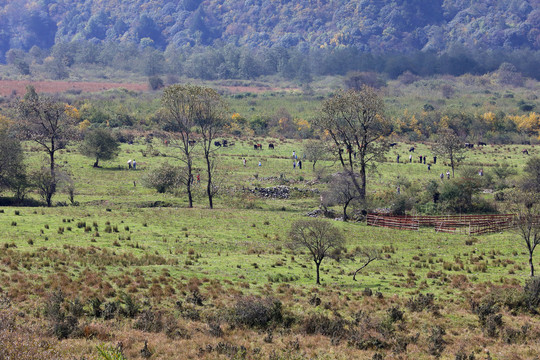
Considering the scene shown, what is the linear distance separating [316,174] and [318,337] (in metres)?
48.7

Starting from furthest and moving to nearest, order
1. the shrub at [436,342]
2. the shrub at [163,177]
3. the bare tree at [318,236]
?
the shrub at [163,177], the bare tree at [318,236], the shrub at [436,342]

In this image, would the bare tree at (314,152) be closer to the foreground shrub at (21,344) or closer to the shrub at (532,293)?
the shrub at (532,293)

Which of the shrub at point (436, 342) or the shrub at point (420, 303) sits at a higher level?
the shrub at point (420, 303)

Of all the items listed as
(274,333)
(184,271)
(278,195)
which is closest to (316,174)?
(278,195)

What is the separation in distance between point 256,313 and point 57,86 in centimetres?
15842

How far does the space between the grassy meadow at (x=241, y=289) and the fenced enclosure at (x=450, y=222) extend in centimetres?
203

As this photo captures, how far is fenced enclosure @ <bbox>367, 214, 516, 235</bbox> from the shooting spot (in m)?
45.3

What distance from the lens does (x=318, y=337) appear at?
69.3 ft

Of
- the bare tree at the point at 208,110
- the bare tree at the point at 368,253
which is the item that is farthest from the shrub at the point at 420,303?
the bare tree at the point at 208,110

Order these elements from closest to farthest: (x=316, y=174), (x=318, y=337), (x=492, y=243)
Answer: (x=318, y=337) → (x=492, y=243) → (x=316, y=174)

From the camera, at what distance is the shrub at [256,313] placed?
21.9m

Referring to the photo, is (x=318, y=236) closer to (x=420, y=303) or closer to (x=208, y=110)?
(x=420, y=303)

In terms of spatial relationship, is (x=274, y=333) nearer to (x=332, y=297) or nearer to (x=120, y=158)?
(x=332, y=297)

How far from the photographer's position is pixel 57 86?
Answer: 16388cm
